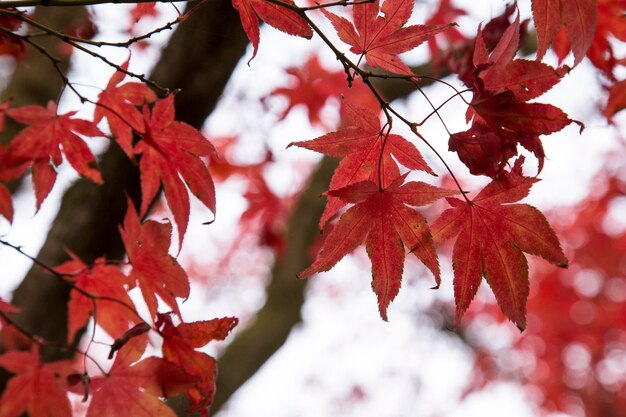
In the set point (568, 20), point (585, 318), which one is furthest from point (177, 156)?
point (585, 318)

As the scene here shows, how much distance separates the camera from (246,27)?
28.3 inches

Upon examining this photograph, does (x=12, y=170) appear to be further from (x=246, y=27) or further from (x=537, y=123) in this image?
(x=537, y=123)

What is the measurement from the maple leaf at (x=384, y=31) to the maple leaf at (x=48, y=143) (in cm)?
44

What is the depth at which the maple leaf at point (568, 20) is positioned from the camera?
1.94ft

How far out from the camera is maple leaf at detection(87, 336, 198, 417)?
0.78 m

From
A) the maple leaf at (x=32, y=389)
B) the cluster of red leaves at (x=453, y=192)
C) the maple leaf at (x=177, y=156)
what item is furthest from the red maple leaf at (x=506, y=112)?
the maple leaf at (x=32, y=389)

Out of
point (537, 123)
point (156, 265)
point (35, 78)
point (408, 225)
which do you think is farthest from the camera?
point (35, 78)

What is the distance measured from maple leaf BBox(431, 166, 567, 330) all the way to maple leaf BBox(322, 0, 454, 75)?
7.2 inches

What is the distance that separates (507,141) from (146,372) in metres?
0.55

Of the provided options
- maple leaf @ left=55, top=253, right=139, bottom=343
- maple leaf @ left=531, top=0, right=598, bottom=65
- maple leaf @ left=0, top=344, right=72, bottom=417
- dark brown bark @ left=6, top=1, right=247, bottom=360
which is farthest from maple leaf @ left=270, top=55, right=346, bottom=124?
maple leaf @ left=531, top=0, right=598, bottom=65

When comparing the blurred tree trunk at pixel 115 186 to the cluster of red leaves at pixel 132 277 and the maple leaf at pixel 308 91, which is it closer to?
the maple leaf at pixel 308 91

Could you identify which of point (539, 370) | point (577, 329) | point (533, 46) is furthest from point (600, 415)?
Result: point (533, 46)

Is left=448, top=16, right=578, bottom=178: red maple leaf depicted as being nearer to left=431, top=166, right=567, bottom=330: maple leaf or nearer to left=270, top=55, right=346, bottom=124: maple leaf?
left=431, top=166, right=567, bottom=330: maple leaf

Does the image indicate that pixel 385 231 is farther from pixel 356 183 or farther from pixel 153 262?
pixel 153 262
